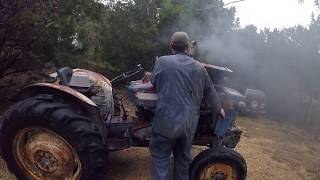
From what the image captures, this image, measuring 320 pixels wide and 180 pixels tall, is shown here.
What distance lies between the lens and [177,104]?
4.49 meters

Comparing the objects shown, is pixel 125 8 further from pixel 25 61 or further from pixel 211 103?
pixel 211 103

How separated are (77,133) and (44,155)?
55 centimetres

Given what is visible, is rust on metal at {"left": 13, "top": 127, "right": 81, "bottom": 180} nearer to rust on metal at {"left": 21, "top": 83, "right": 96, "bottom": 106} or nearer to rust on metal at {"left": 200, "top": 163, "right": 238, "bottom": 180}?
rust on metal at {"left": 21, "top": 83, "right": 96, "bottom": 106}

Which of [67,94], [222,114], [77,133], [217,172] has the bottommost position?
[217,172]

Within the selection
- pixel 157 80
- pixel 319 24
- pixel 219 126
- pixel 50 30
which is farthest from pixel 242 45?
pixel 157 80

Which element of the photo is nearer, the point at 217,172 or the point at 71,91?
the point at 71,91

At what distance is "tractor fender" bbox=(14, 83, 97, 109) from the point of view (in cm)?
479

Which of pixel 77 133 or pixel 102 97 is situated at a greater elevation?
pixel 102 97

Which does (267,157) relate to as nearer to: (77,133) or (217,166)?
(217,166)

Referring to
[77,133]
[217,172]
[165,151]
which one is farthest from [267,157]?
[77,133]

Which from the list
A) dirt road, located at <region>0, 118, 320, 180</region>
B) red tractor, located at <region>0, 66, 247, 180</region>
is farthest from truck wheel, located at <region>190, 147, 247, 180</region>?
dirt road, located at <region>0, 118, 320, 180</region>

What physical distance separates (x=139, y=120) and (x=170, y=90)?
38.8 inches

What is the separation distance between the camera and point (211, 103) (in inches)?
189

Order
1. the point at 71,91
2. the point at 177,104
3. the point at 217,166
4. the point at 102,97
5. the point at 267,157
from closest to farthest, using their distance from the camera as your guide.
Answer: the point at 177,104, the point at 71,91, the point at 217,166, the point at 102,97, the point at 267,157
